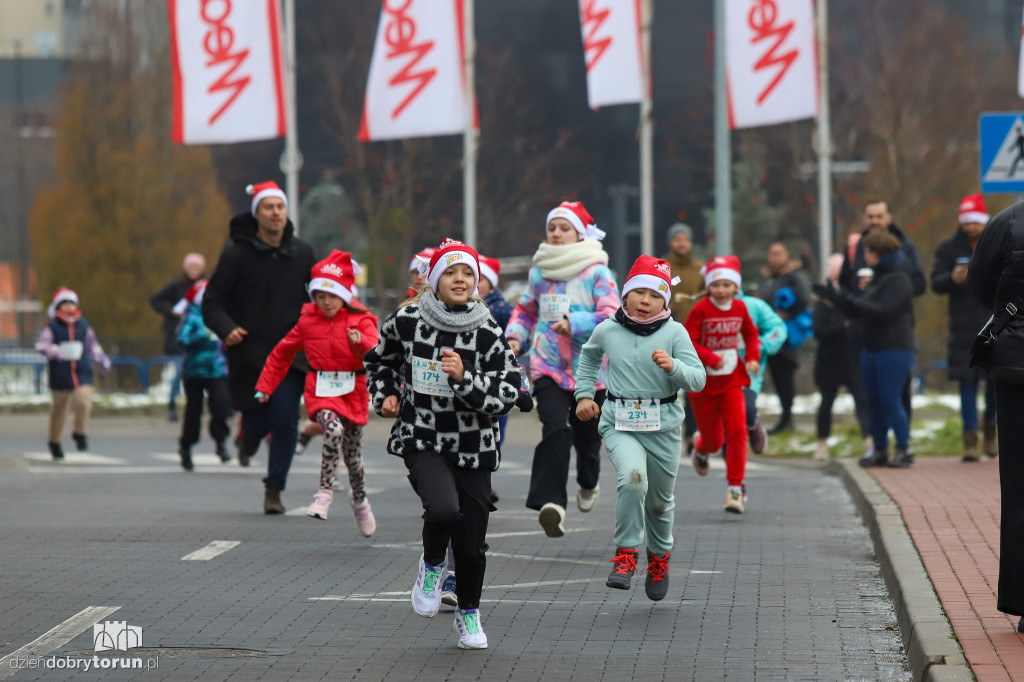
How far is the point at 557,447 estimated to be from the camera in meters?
10.0

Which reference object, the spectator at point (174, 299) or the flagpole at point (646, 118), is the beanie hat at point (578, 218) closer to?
the spectator at point (174, 299)

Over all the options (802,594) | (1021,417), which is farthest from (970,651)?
(802,594)

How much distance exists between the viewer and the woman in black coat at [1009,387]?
661 centimetres

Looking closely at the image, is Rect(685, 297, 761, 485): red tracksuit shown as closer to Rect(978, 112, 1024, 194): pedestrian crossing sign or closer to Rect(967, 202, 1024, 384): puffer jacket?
Rect(978, 112, 1024, 194): pedestrian crossing sign

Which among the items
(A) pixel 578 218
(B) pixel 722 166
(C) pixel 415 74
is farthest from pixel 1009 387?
(B) pixel 722 166

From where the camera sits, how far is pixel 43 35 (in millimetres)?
66125

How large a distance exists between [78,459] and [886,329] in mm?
7929

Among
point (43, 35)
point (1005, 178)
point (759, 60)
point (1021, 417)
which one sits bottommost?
point (1021, 417)

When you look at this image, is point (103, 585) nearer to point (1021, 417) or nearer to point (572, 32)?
point (1021, 417)

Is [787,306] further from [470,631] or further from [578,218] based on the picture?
[470,631]

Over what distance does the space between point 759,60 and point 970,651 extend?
1767cm

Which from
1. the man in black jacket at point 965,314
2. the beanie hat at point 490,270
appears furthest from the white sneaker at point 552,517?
the man in black jacket at point 965,314

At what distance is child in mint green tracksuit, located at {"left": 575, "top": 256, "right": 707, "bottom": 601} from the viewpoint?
8.08 m

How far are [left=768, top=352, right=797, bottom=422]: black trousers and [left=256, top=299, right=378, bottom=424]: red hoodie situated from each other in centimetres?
795
